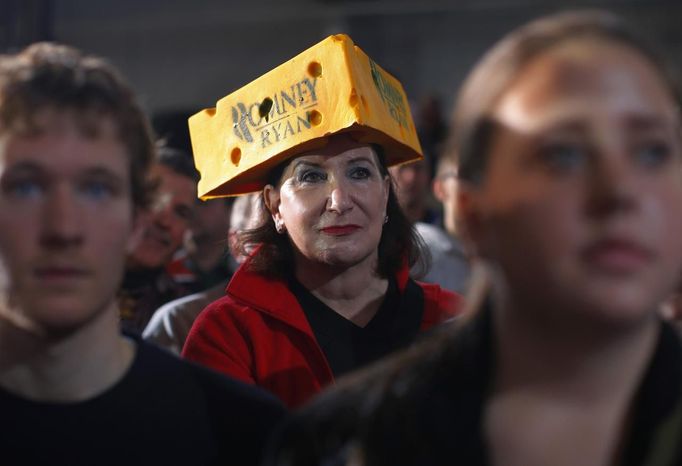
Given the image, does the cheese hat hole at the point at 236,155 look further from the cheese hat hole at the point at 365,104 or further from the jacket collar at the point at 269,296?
the cheese hat hole at the point at 365,104

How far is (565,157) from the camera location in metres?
1.42

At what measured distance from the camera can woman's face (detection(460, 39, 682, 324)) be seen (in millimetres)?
1387

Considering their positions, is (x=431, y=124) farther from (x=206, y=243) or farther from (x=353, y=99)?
(x=353, y=99)

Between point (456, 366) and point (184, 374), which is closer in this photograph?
point (456, 366)

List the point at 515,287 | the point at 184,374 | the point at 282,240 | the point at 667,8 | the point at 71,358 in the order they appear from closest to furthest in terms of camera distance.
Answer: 1. the point at 515,287
2. the point at 71,358
3. the point at 184,374
4. the point at 282,240
5. the point at 667,8

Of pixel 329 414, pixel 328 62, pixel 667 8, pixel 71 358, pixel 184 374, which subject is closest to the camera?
pixel 329 414

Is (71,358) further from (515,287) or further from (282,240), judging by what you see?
(282,240)

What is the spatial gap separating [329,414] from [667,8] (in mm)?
8946

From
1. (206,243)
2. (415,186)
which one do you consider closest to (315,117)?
(206,243)

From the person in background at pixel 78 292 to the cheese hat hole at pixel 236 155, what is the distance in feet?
3.70

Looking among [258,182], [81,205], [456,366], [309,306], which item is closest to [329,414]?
[456,366]

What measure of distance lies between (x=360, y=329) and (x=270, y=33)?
26.8 ft

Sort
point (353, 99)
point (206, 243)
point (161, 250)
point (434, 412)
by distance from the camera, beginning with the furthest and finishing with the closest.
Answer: point (206, 243) < point (161, 250) < point (353, 99) < point (434, 412)

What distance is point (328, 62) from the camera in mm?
2820
